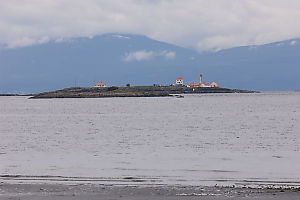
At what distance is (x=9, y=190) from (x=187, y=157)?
40.1 ft

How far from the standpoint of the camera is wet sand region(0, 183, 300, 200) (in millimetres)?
13914

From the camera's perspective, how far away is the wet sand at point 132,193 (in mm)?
13914

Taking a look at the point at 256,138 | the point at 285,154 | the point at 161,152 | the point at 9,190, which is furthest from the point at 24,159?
the point at 256,138

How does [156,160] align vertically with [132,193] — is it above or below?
below

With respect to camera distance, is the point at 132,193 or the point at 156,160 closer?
the point at 132,193

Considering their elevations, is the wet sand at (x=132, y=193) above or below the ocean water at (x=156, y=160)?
above

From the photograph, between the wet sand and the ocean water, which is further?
→ the ocean water

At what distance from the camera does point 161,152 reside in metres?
27.9

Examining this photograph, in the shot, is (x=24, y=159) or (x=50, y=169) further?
(x=24, y=159)

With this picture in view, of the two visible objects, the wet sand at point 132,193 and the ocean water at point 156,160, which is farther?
the ocean water at point 156,160

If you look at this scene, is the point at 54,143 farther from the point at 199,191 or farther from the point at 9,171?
the point at 199,191

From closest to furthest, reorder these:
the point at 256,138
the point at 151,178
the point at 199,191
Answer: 1. the point at 199,191
2. the point at 151,178
3. the point at 256,138

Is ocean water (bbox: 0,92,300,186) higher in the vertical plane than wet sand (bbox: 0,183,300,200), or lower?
lower

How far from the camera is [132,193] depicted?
1475cm
